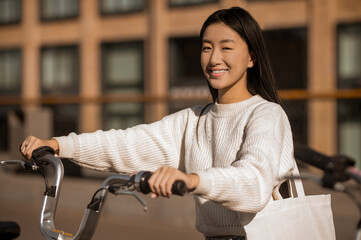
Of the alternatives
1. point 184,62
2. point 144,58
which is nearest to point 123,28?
point 144,58

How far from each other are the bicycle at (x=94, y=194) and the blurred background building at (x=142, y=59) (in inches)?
287

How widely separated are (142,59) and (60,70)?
3.97 m

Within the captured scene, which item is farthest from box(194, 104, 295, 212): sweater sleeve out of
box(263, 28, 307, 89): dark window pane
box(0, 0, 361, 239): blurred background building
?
box(263, 28, 307, 89): dark window pane

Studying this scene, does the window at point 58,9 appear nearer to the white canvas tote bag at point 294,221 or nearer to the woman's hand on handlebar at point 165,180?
the white canvas tote bag at point 294,221

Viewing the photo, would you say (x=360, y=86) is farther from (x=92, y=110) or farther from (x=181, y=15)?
(x=92, y=110)

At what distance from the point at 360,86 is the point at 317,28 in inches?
77.4

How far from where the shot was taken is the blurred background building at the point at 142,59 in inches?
606

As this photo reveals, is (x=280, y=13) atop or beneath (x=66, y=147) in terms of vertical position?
atop

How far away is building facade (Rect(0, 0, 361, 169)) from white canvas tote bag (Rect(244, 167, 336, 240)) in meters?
7.40

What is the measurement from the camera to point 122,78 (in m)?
21.9

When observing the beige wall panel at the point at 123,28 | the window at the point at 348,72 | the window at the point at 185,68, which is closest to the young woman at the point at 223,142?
the window at the point at 348,72

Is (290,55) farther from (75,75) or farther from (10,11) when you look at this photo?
(10,11)

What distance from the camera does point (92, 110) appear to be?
2198cm

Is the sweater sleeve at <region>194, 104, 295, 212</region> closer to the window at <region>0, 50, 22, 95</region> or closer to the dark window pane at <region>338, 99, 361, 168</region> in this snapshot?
the dark window pane at <region>338, 99, 361, 168</region>
